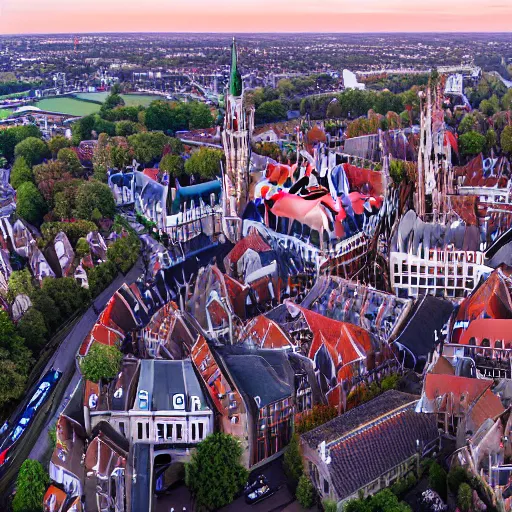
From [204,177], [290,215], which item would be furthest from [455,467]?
[204,177]

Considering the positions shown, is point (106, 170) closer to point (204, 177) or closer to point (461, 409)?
point (204, 177)

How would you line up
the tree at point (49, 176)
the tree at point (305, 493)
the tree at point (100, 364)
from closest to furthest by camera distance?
the tree at point (305, 493)
the tree at point (100, 364)
the tree at point (49, 176)

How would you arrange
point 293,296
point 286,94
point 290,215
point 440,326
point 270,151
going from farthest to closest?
point 286,94, point 270,151, point 290,215, point 293,296, point 440,326

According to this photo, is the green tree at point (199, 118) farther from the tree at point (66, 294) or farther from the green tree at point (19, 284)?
the green tree at point (19, 284)

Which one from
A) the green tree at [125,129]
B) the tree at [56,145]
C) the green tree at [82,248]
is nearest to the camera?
the green tree at [82,248]

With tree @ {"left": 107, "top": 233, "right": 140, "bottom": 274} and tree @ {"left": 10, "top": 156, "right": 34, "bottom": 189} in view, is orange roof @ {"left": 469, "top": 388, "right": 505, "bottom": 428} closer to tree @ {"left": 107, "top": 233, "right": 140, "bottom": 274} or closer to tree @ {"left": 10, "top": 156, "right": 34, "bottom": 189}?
tree @ {"left": 107, "top": 233, "right": 140, "bottom": 274}

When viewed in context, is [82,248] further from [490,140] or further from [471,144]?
[490,140]

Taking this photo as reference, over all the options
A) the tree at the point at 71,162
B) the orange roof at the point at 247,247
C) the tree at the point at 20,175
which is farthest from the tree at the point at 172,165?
the orange roof at the point at 247,247
